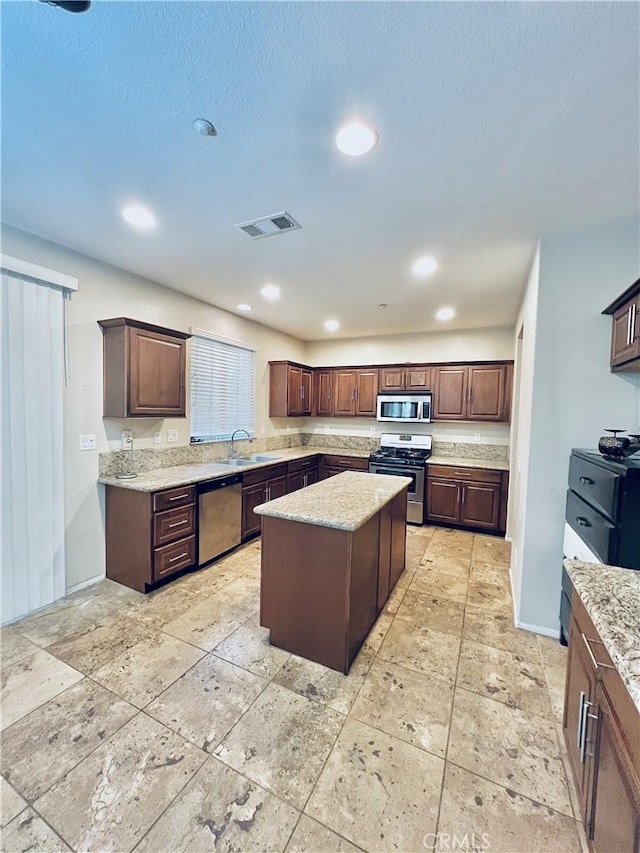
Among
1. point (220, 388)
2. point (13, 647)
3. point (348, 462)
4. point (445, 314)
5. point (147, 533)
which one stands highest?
point (445, 314)

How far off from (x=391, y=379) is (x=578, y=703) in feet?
14.4

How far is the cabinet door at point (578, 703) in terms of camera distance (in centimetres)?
118

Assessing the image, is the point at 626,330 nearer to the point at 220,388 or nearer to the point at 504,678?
the point at 504,678

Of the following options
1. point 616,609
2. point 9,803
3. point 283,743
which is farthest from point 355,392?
point 9,803

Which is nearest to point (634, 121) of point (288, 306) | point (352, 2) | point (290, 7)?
point (352, 2)

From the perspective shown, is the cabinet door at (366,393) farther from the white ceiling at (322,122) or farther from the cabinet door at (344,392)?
the white ceiling at (322,122)

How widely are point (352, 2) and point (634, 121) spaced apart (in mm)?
1271

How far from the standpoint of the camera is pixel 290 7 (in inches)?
41.4

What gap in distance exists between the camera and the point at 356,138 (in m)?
1.54

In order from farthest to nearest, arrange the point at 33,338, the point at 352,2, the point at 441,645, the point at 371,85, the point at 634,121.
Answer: the point at 33,338 → the point at 441,645 → the point at 634,121 → the point at 371,85 → the point at 352,2

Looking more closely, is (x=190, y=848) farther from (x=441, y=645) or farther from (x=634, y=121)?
(x=634, y=121)

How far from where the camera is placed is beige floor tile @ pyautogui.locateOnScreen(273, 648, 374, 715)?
1.81m

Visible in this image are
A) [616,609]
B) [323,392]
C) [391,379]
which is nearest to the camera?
[616,609]

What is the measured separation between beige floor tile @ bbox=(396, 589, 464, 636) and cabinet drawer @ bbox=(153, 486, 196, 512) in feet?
6.57
